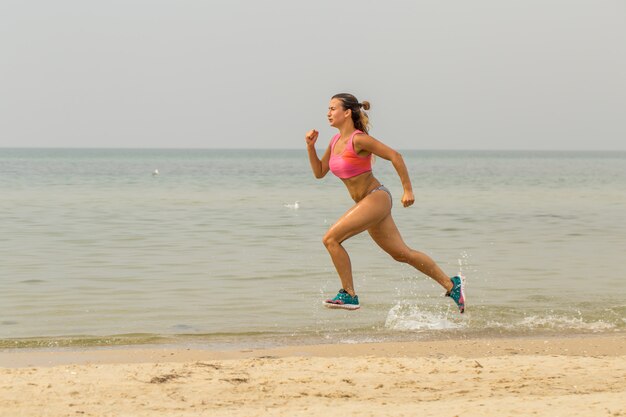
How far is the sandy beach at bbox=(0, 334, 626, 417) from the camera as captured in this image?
627 cm

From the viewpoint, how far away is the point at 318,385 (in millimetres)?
7102

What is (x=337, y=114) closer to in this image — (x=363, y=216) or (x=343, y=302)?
(x=363, y=216)

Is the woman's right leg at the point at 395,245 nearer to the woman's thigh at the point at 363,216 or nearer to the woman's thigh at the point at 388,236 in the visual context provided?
the woman's thigh at the point at 388,236

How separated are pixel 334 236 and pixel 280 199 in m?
33.5

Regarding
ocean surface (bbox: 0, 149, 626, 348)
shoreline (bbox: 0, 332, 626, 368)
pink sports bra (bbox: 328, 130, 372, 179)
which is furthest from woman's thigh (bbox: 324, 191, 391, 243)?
ocean surface (bbox: 0, 149, 626, 348)

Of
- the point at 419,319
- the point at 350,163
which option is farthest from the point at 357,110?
the point at 419,319

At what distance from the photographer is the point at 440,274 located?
8766 mm

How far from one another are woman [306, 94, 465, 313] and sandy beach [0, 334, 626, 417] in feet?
2.69

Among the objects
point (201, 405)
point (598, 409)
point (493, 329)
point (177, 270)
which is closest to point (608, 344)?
point (493, 329)

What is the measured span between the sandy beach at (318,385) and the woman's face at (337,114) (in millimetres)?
1969

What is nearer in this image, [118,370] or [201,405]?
[201,405]

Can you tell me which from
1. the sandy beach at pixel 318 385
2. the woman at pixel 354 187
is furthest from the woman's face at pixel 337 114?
the sandy beach at pixel 318 385

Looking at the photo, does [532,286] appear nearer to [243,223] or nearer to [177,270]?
[177,270]

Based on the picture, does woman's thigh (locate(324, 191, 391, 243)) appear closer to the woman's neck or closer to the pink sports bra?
the pink sports bra
